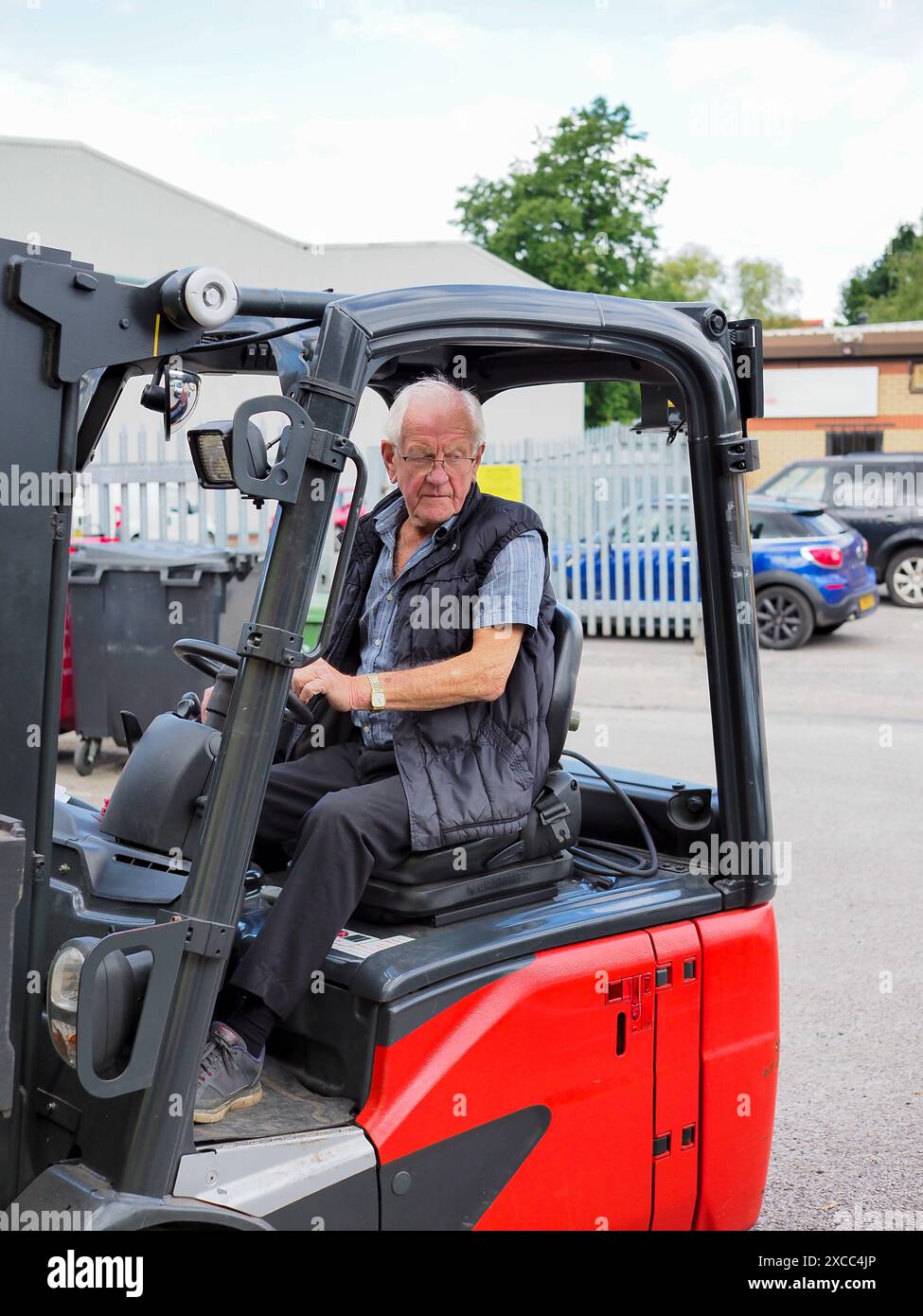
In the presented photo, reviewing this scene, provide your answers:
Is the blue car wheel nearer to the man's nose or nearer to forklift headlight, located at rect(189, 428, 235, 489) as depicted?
the man's nose

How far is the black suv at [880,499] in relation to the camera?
17875 mm

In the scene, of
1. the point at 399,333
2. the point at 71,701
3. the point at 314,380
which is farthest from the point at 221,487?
the point at 71,701

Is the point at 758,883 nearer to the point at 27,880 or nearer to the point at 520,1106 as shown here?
the point at 520,1106

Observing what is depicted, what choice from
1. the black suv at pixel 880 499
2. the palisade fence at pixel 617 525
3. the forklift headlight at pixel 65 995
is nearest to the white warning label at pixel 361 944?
the forklift headlight at pixel 65 995

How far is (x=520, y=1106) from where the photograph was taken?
2.67 meters

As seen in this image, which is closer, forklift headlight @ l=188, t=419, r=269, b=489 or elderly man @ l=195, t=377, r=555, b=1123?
forklift headlight @ l=188, t=419, r=269, b=489

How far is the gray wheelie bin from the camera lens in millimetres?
8586

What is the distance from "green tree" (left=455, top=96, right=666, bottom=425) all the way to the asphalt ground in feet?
79.7

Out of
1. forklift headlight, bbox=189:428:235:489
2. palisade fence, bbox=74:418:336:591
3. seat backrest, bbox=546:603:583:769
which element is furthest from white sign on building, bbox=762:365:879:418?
forklift headlight, bbox=189:428:235:489

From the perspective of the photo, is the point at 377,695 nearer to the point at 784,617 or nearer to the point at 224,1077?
the point at 224,1077

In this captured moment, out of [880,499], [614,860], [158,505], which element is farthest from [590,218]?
[614,860]

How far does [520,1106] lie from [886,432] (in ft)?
114

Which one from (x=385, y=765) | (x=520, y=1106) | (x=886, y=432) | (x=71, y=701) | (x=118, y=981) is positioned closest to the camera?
(x=118, y=981)

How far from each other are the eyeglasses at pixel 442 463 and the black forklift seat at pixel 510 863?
19.4 inches
